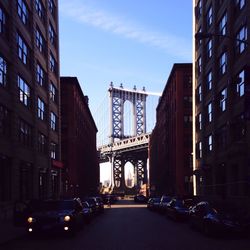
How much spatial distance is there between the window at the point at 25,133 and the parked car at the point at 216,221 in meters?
20.2

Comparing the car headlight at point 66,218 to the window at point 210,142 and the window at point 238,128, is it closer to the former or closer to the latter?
the window at point 238,128

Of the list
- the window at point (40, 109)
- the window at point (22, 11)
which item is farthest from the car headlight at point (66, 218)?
the window at point (40, 109)

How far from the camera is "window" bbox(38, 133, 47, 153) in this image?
49.4 metres

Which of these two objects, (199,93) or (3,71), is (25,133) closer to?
(3,71)

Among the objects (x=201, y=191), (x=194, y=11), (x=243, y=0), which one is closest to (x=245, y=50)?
(x=243, y=0)

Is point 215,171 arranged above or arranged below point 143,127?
below

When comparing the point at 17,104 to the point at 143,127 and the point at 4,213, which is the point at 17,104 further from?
the point at 143,127

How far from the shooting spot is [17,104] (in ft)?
126

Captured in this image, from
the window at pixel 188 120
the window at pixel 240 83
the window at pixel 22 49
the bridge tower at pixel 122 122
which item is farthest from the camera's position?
the bridge tower at pixel 122 122

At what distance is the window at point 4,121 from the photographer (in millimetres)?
34494

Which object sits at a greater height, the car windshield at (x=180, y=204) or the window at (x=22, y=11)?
the window at (x=22, y=11)

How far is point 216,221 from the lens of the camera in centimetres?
2114

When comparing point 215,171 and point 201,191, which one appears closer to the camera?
point 215,171

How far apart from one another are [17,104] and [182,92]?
4993 cm
